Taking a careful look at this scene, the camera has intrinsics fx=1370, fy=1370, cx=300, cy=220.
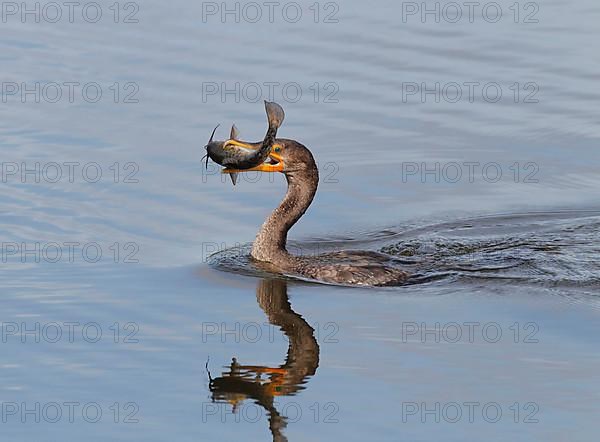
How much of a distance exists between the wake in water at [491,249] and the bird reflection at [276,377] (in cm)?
179

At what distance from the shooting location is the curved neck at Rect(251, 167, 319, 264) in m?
14.1

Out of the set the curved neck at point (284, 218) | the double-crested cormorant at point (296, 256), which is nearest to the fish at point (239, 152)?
the double-crested cormorant at point (296, 256)

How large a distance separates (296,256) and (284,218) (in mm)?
419

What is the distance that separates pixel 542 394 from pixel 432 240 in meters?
4.57

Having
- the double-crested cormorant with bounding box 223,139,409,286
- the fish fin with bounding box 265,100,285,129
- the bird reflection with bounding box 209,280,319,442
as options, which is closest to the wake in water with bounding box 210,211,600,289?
the double-crested cormorant with bounding box 223,139,409,286

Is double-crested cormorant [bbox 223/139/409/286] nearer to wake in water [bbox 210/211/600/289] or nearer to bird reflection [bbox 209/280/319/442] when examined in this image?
wake in water [bbox 210/211/600/289]

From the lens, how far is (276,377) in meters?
11.1

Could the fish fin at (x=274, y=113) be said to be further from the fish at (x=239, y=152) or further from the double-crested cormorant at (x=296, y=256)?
the double-crested cormorant at (x=296, y=256)

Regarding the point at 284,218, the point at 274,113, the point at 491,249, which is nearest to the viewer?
the point at 274,113

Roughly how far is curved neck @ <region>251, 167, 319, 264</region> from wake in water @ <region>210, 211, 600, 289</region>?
0.55 feet

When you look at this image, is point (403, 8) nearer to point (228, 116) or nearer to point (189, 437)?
point (228, 116)

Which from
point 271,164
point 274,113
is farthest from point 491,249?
point 274,113

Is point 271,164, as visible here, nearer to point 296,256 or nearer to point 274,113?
point 274,113

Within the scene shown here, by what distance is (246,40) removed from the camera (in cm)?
2123
